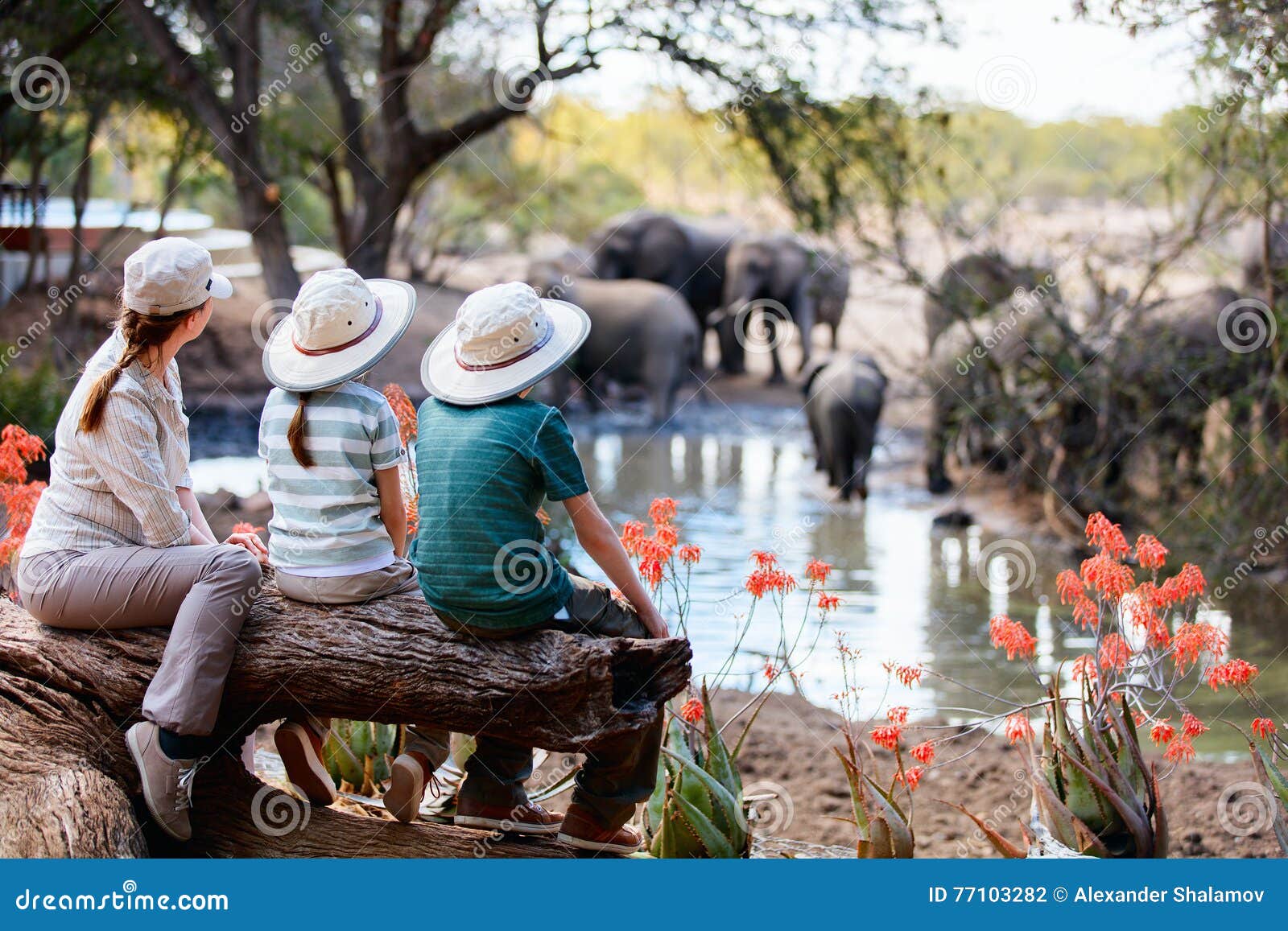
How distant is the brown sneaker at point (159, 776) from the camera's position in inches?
143

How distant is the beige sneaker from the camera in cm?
364

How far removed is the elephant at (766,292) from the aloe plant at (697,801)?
15.1 m

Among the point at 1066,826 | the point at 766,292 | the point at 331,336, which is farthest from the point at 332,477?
the point at 766,292

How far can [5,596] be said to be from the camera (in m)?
4.28

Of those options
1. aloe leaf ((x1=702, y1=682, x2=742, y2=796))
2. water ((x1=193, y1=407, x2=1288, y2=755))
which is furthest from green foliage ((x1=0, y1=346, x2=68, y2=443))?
aloe leaf ((x1=702, y1=682, x2=742, y2=796))

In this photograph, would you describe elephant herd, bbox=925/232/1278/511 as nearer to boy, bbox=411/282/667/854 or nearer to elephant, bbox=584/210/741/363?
boy, bbox=411/282/667/854

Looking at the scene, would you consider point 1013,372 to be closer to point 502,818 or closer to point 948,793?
point 948,793

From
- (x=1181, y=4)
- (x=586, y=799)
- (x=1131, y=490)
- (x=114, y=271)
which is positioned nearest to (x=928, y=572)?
(x=1131, y=490)

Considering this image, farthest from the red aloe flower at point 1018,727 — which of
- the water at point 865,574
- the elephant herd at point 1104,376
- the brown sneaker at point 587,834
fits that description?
the elephant herd at point 1104,376

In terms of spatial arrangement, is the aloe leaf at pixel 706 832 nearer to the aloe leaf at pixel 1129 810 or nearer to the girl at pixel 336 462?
the girl at pixel 336 462

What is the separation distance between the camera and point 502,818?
396 centimetres

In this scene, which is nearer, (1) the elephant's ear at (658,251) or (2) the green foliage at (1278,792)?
(2) the green foliage at (1278,792)

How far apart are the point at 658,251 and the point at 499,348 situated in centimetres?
1690

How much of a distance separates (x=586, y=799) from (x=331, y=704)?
746 millimetres
